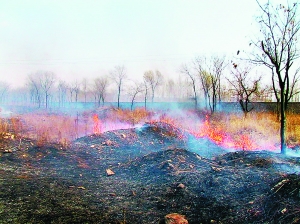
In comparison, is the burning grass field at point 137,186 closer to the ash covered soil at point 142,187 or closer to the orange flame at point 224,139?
the ash covered soil at point 142,187

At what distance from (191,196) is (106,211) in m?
1.81

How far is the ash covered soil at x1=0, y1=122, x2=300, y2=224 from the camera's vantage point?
14.5 ft

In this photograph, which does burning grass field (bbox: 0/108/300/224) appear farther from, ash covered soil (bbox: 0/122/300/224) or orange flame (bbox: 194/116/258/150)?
orange flame (bbox: 194/116/258/150)

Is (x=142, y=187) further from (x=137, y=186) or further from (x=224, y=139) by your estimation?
(x=224, y=139)

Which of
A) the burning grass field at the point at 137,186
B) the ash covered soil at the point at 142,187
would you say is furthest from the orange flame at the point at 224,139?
the ash covered soil at the point at 142,187

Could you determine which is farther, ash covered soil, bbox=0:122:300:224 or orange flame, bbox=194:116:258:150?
orange flame, bbox=194:116:258:150

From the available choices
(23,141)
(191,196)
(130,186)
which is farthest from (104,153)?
(191,196)

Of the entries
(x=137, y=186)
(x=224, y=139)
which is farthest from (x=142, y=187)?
(x=224, y=139)

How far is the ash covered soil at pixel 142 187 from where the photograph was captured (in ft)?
14.5

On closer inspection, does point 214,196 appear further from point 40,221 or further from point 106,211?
point 40,221

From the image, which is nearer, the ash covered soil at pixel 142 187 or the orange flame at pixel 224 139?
the ash covered soil at pixel 142 187

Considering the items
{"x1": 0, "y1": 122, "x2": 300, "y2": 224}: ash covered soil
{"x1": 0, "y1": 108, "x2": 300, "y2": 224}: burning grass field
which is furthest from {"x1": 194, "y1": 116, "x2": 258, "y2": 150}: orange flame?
{"x1": 0, "y1": 122, "x2": 300, "y2": 224}: ash covered soil

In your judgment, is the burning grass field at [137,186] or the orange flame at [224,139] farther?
the orange flame at [224,139]

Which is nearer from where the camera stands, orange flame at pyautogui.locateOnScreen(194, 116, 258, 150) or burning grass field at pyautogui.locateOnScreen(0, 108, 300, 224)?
burning grass field at pyautogui.locateOnScreen(0, 108, 300, 224)
